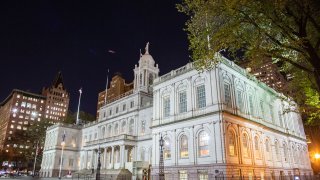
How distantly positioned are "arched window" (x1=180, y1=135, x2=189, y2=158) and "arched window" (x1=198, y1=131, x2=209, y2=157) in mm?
2254

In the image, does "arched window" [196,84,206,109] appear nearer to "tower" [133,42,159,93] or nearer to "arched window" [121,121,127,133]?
"arched window" [121,121,127,133]

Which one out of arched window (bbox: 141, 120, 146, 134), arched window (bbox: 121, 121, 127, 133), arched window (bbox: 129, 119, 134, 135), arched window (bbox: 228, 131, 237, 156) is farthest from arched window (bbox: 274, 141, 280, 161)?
arched window (bbox: 121, 121, 127, 133)

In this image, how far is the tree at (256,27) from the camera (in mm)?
15352

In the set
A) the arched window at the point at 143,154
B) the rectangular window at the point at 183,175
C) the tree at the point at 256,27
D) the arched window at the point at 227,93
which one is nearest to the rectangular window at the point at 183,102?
the arched window at the point at 227,93

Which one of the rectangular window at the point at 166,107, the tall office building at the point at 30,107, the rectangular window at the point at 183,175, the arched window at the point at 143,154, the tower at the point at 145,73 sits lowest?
the rectangular window at the point at 183,175

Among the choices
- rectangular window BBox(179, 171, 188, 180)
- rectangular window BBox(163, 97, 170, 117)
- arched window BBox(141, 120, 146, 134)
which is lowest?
rectangular window BBox(179, 171, 188, 180)

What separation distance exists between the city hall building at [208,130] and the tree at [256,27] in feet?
28.1

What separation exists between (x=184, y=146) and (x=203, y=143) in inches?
127

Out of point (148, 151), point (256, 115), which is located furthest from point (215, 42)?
point (148, 151)

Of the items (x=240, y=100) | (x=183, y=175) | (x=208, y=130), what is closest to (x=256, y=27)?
(x=208, y=130)

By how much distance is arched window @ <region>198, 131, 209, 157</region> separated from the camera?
3199cm

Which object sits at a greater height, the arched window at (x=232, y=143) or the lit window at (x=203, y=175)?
the arched window at (x=232, y=143)

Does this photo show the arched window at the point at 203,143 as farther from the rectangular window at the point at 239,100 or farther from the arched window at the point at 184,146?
the rectangular window at the point at 239,100

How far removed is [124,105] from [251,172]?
30.8m
